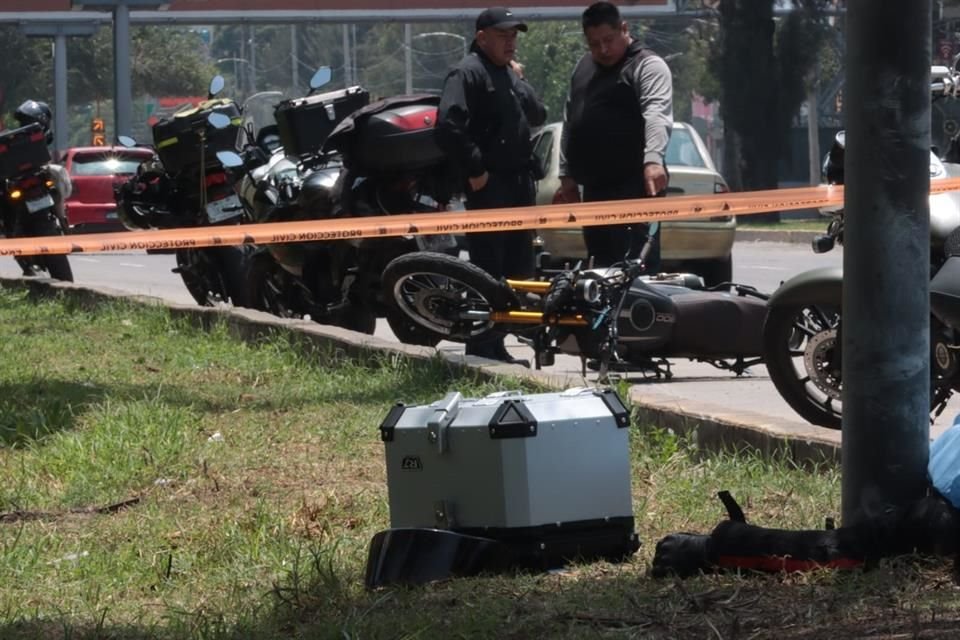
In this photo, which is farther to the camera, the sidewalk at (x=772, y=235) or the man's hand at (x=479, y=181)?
the sidewalk at (x=772, y=235)

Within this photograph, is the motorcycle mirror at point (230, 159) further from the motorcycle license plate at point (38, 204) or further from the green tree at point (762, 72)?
the green tree at point (762, 72)

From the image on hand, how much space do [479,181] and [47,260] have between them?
22.7 ft

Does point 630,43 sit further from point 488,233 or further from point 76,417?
point 76,417

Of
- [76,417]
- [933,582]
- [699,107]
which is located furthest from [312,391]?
[699,107]

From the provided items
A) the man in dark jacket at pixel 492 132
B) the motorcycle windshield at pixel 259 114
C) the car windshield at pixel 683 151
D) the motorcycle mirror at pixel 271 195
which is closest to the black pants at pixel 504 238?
the man in dark jacket at pixel 492 132

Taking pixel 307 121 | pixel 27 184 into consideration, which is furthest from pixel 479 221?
pixel 27 184

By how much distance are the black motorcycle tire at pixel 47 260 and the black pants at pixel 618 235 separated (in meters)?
6.26

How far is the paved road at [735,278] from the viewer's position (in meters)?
7.76

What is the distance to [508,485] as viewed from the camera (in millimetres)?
4371

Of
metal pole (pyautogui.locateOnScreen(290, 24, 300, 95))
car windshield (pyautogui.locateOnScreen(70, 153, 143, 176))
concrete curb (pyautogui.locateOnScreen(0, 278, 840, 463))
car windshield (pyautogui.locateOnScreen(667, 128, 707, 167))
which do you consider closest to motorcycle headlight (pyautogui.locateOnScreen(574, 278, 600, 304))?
concrete curb (pyautogui.locateOnScreen(0, 278, 840, 463))

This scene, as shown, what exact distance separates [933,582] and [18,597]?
2.07m

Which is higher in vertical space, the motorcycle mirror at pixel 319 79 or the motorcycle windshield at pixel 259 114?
the motorcycle mirror at pixel 319 79

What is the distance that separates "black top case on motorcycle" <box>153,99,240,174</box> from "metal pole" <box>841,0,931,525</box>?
767 cm

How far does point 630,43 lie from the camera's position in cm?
888
